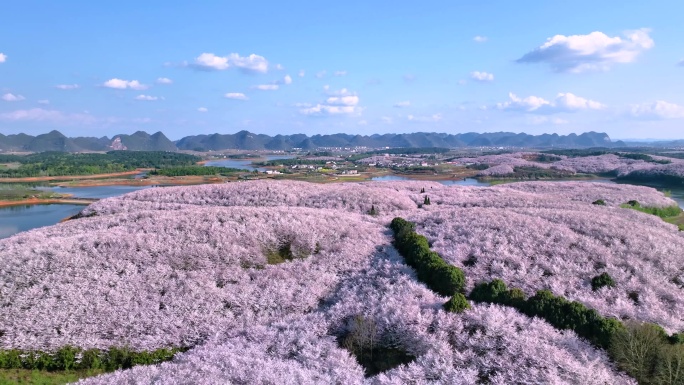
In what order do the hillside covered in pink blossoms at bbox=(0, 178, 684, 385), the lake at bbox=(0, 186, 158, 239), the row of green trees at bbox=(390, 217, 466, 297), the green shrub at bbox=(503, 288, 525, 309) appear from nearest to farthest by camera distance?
the hillside covered in pink blossoms at bbox=(0, 178, 684, 385)
the green shrub at bbox=(503, 288, 525, 309)
the row of green trees at bbox=(390, 217, 466, 297)
the lake at bbox=(0, 186, 158, 239)

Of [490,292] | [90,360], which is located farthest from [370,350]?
[90,360]

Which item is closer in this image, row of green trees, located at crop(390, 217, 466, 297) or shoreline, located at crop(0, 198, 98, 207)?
row of green trees, located at crop(390, 217, 466, 297)

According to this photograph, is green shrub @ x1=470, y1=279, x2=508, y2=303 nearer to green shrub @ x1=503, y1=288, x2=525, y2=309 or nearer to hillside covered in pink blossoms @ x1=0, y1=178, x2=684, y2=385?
green shrub @ x1=503, y1=288, x2=525, y2=309

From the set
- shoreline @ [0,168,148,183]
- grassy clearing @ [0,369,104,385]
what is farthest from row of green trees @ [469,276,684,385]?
shoreline @ [0,168,148,183]

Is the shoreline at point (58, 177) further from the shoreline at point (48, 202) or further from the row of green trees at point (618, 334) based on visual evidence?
the row of green trees at point (618, 334)

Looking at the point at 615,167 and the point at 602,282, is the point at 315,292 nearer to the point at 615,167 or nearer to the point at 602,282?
the point at 602,282

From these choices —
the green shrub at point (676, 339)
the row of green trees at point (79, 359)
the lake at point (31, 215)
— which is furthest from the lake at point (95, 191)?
the green shrub at point (676, 339)
